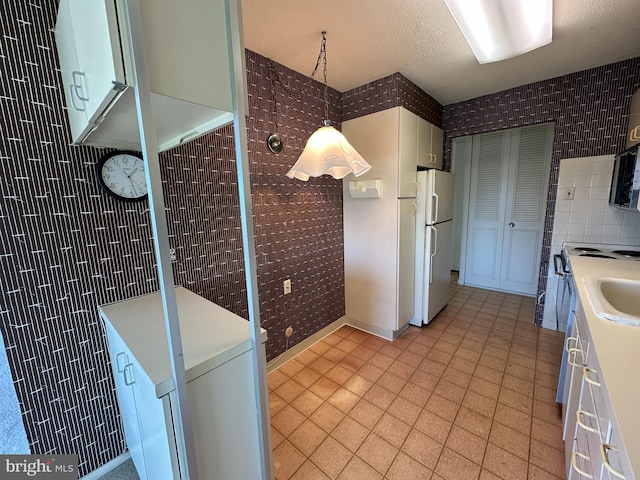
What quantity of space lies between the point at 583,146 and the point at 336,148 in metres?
2.41

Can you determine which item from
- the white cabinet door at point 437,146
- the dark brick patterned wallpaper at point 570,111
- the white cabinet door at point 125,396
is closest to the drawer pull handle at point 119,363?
the white cabinet door at point 125,396

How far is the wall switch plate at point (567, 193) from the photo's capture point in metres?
2.49

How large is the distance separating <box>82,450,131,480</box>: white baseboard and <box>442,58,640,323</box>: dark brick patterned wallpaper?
11.9ft

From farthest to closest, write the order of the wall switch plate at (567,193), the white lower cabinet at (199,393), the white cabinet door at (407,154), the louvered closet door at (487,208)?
the louvered closet door at (487,208)
the wall switch plate at (567,193)
the white cabinet door at (407,154)
the white lower cabinet at (199,393)

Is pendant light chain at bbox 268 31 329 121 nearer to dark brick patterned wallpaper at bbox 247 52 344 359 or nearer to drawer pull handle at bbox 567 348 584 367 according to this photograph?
dark brick patterned wallpaper at bbox 247 52 344 359

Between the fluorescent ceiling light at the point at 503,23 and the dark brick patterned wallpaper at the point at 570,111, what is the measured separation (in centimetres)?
114

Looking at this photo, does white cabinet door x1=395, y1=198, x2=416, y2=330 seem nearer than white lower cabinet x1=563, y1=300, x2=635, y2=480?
No

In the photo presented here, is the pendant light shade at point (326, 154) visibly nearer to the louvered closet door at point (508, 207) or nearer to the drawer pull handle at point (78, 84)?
the drawer pull handle at point (78, 84)

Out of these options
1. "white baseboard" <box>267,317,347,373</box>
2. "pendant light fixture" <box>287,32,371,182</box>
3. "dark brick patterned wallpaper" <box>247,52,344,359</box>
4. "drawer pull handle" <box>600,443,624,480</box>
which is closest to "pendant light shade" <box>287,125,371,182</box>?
"pendant light fixture" <box>287,32,371,182</box>

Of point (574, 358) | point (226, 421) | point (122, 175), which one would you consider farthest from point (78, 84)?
point (574, 358)

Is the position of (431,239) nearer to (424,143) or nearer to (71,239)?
(424,143)

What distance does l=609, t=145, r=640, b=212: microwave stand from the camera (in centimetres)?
166

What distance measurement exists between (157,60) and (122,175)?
91cm

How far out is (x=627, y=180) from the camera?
73.1 inches
